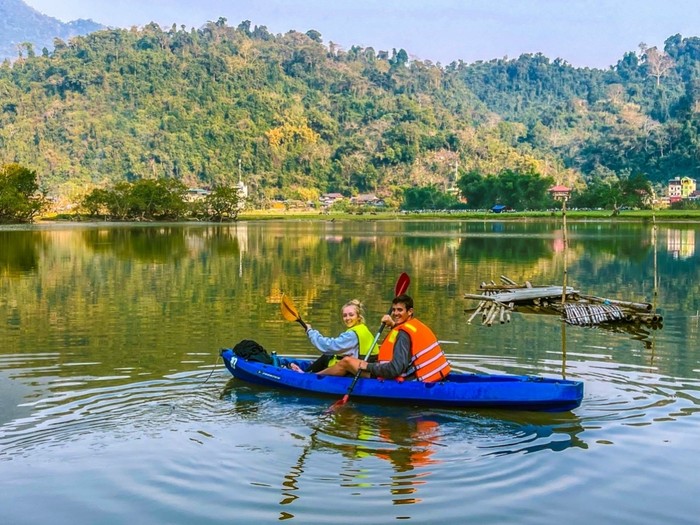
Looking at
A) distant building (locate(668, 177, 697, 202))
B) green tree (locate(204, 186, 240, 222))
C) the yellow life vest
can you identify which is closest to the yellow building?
distant building (locate(668, 177, 697, 202))

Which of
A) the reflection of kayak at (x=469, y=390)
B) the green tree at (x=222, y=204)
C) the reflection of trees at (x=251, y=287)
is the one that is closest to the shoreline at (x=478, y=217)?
the green tree at (x=222, y=204)

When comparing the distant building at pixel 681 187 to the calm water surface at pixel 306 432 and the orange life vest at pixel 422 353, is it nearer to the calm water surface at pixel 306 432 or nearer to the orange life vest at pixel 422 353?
the calm water surface at pixel 306 432

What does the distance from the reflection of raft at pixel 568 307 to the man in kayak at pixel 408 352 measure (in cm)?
385

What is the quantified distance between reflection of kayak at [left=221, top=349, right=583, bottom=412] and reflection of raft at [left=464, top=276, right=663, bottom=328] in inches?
151

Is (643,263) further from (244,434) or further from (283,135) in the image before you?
(283,135)

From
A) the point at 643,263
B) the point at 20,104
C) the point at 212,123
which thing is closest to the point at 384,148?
the point at 212,123

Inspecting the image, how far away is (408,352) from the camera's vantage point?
11.8 m

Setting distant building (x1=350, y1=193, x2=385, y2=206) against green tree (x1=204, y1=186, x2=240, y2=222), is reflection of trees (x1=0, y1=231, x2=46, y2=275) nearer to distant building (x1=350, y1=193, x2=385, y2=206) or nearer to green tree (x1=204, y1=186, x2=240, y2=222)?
green tree (x1=204, y1=186, x2=240, y2=222)

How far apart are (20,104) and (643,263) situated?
7226 inches

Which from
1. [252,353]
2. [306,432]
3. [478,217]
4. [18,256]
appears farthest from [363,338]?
[478,217]

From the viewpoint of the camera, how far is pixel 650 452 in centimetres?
996

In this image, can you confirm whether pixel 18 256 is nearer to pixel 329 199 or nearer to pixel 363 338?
pixel 363 338

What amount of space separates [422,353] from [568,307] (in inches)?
197

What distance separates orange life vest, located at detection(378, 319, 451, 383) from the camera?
11.8 metres
